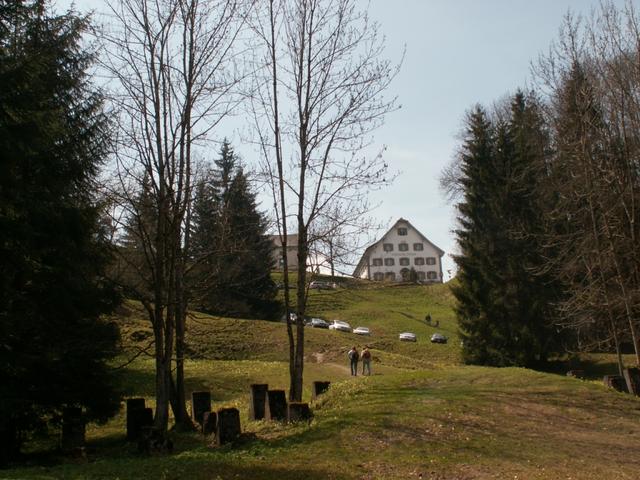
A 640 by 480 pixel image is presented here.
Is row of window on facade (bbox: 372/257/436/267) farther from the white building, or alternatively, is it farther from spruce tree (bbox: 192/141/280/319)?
spruce tree (bbox: 192/141/280/319)

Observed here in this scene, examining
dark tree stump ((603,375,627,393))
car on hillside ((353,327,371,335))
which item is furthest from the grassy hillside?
car on hillside ((353,327,371,335))

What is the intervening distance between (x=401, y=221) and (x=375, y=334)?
4444 cm

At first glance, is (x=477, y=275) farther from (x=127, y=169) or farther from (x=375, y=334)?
(x=127, y=169)

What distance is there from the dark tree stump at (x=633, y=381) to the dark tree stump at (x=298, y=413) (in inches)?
349

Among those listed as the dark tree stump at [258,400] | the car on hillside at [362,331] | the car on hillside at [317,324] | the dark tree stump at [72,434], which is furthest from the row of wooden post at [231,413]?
the car on hillside at [317,324]

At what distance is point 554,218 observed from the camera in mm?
22391

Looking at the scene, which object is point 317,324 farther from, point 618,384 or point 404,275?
point 618,384

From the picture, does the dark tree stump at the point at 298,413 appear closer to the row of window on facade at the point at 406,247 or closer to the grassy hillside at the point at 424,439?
the grassy hillside at the point at 424,439

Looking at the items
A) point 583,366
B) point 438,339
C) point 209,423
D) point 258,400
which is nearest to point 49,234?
point 209,423

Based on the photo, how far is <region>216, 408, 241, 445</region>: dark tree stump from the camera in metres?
10.9

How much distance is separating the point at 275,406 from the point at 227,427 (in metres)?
1.92

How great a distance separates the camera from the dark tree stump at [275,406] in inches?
496

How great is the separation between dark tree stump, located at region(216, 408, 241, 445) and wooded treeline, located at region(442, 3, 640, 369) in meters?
13.0

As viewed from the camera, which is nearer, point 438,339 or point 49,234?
point 49,234
